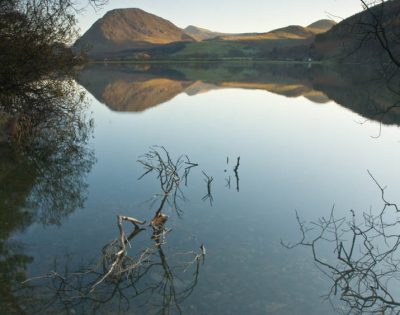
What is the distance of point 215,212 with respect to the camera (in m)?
13.3

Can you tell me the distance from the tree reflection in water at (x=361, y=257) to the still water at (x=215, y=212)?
12.5 inches

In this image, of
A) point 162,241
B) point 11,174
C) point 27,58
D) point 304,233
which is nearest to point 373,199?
point 304,233

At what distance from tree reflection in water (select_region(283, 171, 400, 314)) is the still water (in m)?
0.32

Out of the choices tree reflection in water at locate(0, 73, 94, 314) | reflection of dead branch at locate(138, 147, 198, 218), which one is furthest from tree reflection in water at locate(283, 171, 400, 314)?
tree reflection in water at locate(0, 73, 94, 314)

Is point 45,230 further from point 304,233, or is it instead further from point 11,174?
point 304,233

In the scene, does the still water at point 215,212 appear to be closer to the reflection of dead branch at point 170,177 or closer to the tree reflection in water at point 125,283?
the tree reflection in water at point 125,283

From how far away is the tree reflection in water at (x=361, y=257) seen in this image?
27.6ft

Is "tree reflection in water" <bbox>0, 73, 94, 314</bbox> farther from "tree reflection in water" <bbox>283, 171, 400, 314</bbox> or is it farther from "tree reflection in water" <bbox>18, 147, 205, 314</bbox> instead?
"tree reflection in water" <bbox>283, 171, 400, 314</bbox>

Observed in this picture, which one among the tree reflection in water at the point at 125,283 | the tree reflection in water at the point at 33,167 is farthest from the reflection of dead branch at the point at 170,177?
the tree reflection in water at the point at 33,167

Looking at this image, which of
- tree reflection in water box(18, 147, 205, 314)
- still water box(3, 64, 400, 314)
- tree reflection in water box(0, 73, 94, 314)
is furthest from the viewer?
tree reflection in water box(0, 73, 94, 314)

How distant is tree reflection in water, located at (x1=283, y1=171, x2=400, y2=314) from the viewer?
8.42 m

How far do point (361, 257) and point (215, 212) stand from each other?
184 inches

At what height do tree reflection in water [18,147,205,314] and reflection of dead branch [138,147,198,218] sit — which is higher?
reflection of dead branch [138,147,198,218]

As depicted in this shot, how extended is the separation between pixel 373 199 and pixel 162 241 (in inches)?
305
